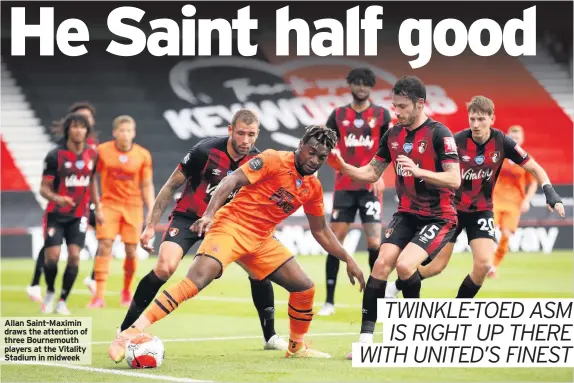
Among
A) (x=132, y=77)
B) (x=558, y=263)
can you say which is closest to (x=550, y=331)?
(x=558, y=263)

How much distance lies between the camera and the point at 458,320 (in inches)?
310

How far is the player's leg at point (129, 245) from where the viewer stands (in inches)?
514

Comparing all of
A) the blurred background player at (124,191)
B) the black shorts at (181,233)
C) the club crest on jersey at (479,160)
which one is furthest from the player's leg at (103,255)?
the club crest on jersey at (479,160)

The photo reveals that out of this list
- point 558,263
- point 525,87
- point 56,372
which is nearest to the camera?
point 56,372

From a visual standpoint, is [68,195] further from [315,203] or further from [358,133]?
[315,203]

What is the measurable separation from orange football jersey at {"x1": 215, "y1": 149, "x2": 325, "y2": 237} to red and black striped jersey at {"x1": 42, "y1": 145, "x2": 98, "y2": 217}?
490 cm

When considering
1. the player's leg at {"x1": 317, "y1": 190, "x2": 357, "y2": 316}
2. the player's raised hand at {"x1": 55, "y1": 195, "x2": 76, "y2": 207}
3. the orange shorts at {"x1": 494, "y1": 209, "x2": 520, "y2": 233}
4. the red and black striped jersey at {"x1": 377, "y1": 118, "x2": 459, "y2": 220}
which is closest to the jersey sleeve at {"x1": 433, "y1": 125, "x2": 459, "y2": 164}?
the red and black striped jersey at {"x1": 377, "y1": 118, "x2": 459, "y2": 220}

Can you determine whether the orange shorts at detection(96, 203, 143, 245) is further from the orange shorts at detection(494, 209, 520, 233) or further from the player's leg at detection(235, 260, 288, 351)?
the orange shorts at detection(494, 209, 520, 233)

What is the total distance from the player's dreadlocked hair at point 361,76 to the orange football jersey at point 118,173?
3.31 metres

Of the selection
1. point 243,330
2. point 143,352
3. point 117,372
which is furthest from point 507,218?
point 117,372

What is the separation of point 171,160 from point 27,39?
484 centimetres

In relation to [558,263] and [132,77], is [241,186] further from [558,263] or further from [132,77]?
[132,77]

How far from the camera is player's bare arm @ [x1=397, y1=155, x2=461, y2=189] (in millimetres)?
8008

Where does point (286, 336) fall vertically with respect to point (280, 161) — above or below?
below
